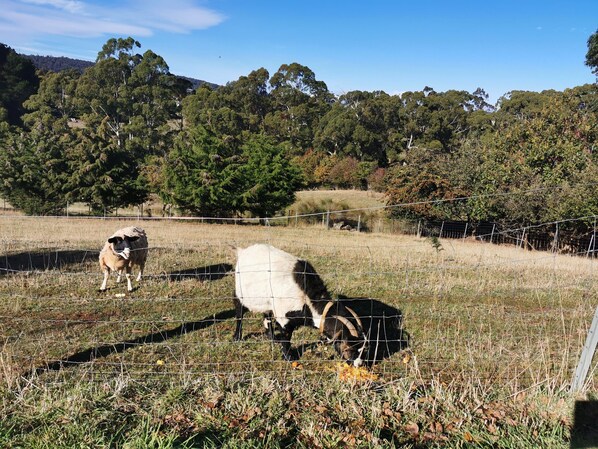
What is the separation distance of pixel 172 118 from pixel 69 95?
1497cm

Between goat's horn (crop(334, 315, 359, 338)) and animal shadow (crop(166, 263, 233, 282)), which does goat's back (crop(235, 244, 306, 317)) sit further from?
animal shadow (crop(166, 263, 233, 282))

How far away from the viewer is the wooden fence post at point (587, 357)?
15.0 ft

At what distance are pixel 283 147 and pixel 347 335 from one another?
26.6 metres

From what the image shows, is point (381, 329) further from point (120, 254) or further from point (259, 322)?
point (120, 254)

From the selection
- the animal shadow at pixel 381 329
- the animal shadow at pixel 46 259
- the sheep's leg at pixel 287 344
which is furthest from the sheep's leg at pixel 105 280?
the animal shadow at pixel 381 329

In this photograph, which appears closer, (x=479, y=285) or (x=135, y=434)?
(x=135, y=434)

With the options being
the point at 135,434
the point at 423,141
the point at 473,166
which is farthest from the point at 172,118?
the point at 135,434

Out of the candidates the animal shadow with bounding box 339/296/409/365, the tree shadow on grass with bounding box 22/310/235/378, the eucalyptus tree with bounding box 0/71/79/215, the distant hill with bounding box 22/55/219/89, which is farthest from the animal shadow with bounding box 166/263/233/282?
the distant hill with bounding box 22/55/219/89

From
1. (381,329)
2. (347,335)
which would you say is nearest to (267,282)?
(347,335)

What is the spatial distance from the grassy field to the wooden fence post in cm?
18

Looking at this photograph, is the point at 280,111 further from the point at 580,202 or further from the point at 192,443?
the point at 192,443

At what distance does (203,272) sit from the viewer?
1253 centimetres

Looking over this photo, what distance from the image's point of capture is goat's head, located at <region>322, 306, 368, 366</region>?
19.7 feet

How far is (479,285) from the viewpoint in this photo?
11453 millimetres
